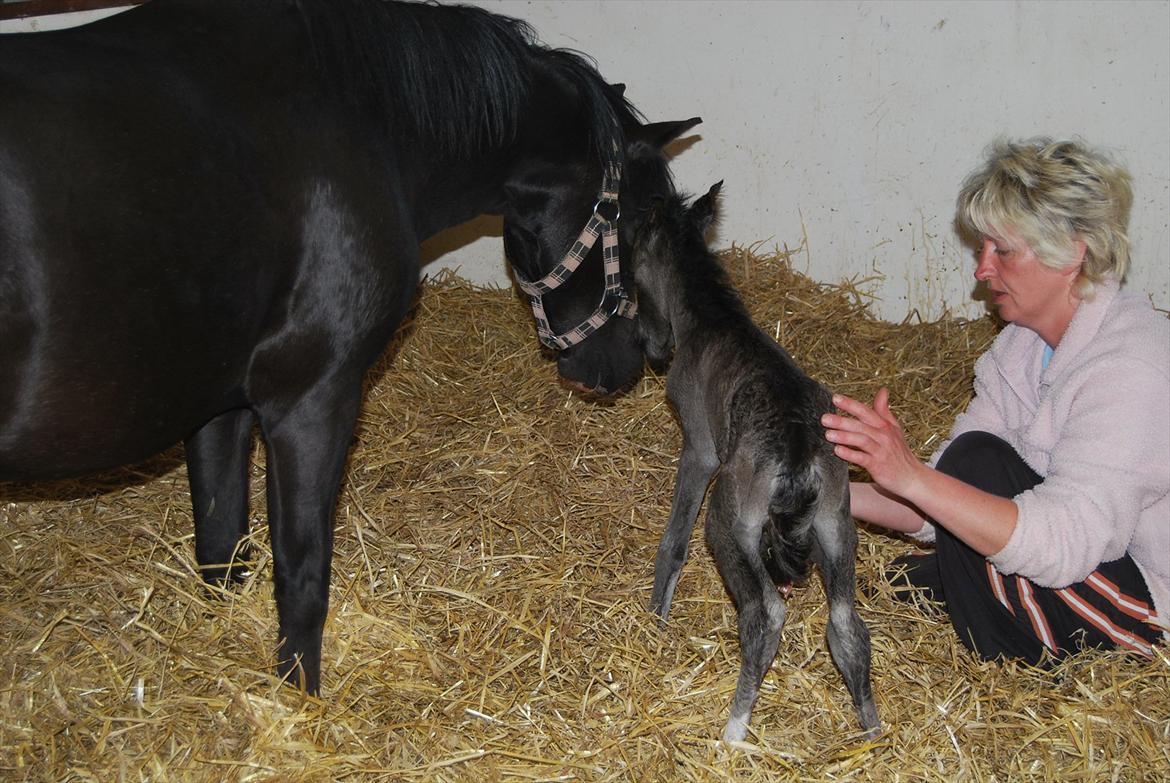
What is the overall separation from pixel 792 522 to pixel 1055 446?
2.47 feet

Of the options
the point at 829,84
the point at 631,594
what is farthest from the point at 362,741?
the point at 829,84

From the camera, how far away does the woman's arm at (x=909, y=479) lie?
2154mm

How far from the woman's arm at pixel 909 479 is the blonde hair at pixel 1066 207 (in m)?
0.56

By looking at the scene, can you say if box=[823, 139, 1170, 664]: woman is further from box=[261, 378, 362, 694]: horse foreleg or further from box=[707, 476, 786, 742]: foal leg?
box=[261, 378, 362, 694]: horse foreleg

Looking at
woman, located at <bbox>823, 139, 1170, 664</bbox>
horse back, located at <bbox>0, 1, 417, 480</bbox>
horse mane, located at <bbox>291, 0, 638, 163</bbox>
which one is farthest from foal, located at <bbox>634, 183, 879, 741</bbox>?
horse back, located at <bbox>0, 1, 417, 480</bbox>

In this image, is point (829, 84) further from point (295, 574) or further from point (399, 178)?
point (295, 574)

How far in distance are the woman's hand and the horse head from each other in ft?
3.14

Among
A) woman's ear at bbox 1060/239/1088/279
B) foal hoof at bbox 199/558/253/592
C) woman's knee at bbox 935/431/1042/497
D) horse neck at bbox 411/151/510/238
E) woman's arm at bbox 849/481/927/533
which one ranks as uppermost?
woman's ear at bbox 1060/239/1088/279

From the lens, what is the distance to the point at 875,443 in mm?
2152

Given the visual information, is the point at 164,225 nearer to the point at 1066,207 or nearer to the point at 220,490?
the point at 220,490

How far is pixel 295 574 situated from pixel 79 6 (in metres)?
3.57

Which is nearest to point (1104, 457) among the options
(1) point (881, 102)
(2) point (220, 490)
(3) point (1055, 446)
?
(3) point (1055, 446)

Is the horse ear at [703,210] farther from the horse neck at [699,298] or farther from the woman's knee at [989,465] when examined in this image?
the woman's knee at [989,465]

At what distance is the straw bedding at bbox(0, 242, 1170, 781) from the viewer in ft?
7.48
